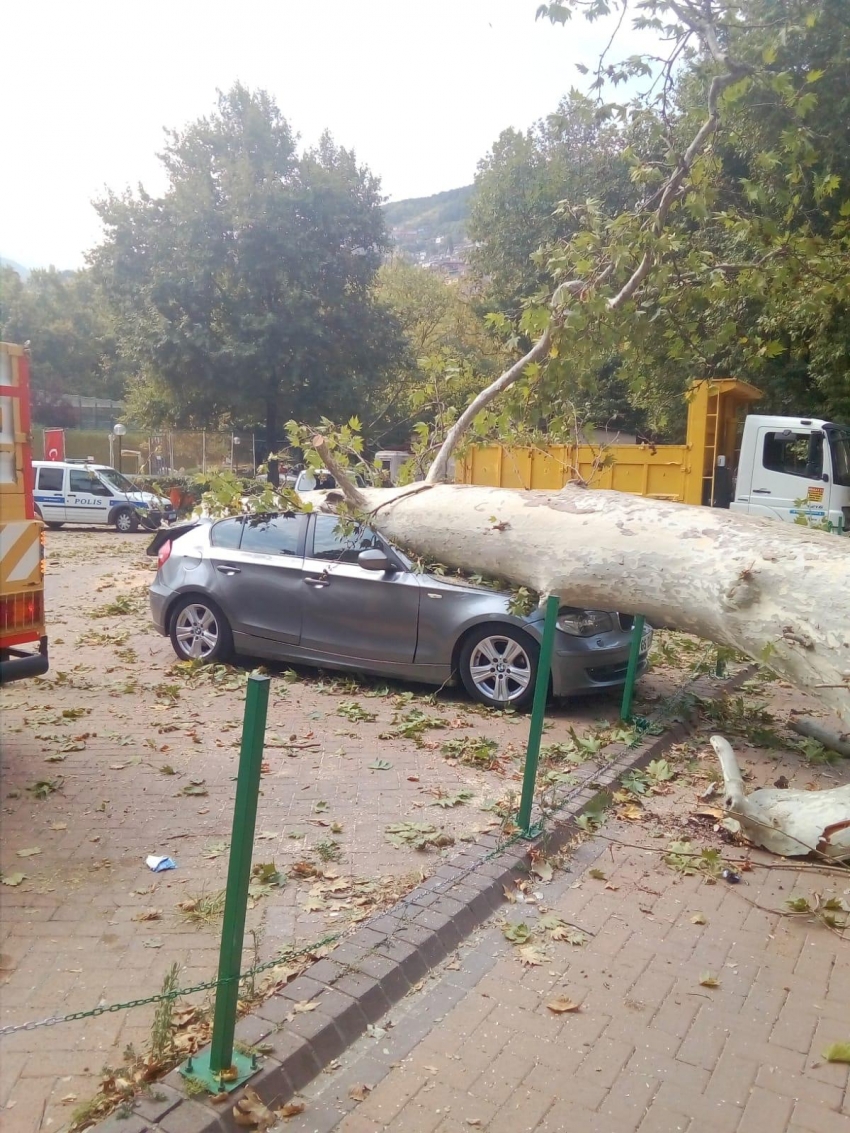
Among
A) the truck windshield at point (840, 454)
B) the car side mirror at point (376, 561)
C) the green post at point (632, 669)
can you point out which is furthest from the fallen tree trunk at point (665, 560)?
the truck windshield at point (840, 454)

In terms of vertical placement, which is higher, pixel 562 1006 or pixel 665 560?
pixel 665 560

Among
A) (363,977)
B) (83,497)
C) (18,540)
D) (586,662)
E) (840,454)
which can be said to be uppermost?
(840,454)

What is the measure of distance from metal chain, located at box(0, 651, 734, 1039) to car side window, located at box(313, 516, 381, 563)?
2615 mm

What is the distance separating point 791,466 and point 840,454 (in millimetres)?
777

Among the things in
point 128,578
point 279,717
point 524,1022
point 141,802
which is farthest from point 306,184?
point 524,1022

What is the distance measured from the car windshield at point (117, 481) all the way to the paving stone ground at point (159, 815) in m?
16.8

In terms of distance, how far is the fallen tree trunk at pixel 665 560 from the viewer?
15.3ft

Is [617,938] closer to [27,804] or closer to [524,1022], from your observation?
[524,1022]

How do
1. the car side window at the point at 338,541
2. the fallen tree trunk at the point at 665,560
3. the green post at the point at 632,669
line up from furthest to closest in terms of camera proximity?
the car side window at the point at 338,541 < the green post at the point at 632,669 < the fallen tree trunk at the point at 665,560

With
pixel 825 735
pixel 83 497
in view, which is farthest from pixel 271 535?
pixel 83 497

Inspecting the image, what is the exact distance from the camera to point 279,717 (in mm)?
6977

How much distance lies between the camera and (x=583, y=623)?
7.05 metres

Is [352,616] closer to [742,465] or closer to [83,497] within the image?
[742,465]

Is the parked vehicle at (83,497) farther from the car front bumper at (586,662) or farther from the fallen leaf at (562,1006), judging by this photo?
the fallen leaf at (562,1006)
